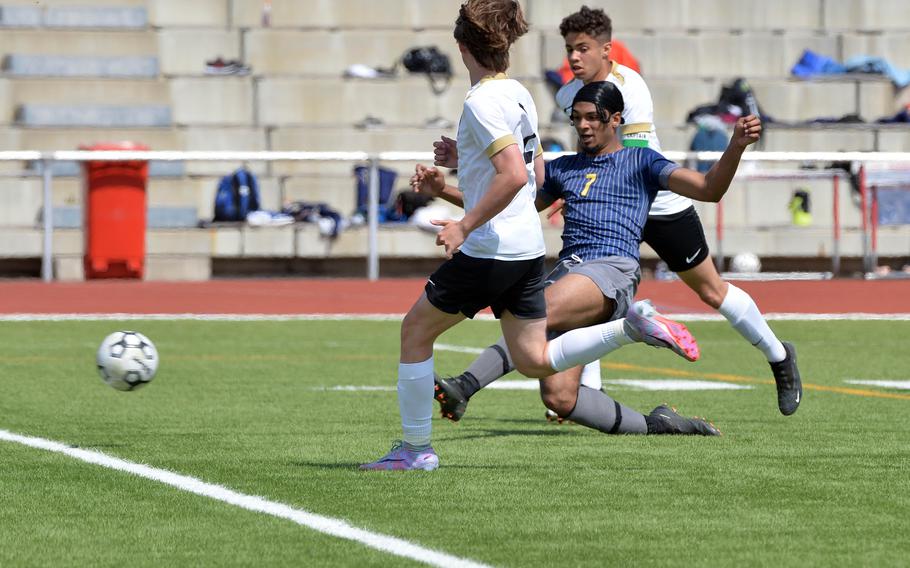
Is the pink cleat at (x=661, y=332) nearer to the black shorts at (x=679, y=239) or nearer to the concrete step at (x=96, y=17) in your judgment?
the black shorts at (x=679, y=239)

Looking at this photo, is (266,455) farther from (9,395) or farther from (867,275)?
(867,275)

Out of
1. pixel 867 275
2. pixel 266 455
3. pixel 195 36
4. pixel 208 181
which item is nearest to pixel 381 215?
pixel 208 181

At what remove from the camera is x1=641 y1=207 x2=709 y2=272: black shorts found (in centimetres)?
892

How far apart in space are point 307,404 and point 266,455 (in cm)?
242

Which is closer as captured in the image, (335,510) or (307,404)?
(335,510)

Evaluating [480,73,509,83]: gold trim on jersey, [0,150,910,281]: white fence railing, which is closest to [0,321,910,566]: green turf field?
[480,73,509,83]: gold trim on jersey

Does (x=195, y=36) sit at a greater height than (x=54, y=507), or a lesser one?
greater

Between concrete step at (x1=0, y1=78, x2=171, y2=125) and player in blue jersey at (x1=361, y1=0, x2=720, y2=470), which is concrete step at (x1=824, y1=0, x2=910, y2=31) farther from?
player in blue jersey at (x1=361, y1=0, x2=720, y2=470)

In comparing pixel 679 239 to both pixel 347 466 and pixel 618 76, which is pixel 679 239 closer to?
pixel 618 76

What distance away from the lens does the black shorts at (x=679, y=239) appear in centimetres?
892

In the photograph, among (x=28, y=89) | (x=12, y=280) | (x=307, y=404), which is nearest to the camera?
(x=307, y=404)

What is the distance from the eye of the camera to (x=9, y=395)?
33.8 ft

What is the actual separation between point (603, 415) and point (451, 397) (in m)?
0.75

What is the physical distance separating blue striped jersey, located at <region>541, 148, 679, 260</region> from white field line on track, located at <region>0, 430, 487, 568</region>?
7.81 ft
